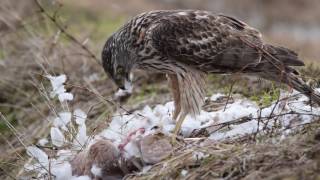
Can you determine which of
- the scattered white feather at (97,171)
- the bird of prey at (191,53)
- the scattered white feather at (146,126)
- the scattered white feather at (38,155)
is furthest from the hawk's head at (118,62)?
the scattered white feather at (97,171)

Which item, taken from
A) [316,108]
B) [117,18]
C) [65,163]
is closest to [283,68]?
[316,108]

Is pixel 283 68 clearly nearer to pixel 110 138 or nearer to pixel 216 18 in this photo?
pixel 216 18

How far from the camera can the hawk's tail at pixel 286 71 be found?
588 cm

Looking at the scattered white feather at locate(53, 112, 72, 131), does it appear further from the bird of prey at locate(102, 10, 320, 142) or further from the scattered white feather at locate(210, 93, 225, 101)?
the scattered white feather at locate(210, 93, 225, 101)

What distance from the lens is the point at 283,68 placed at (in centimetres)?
593

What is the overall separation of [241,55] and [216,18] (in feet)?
1.34

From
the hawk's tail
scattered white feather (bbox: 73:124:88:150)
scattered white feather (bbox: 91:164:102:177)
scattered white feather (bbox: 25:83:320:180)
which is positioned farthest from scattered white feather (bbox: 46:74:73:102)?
the hawk's tail

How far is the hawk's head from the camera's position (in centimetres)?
626

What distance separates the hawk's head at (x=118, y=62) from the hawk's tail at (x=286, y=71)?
1.08 meters

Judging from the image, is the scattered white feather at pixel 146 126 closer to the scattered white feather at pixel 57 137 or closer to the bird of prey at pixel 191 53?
the scattered white feather at pixel 57 137

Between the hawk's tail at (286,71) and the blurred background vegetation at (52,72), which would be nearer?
the hawk's tail at (286,71)

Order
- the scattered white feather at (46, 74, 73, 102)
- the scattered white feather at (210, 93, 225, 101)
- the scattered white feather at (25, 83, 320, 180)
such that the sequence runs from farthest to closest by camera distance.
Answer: the scattered white feather at (210, 93, 225, 101)
the scattered white feather at (46, 74, 73, 102)
the scattered white feather at (25, 83, 320, 180)

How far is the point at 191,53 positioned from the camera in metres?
6.14

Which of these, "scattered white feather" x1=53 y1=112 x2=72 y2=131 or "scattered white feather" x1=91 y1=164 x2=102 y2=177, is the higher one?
"scattered white feather" x1=53 y1=112 x2=72 y2=131
